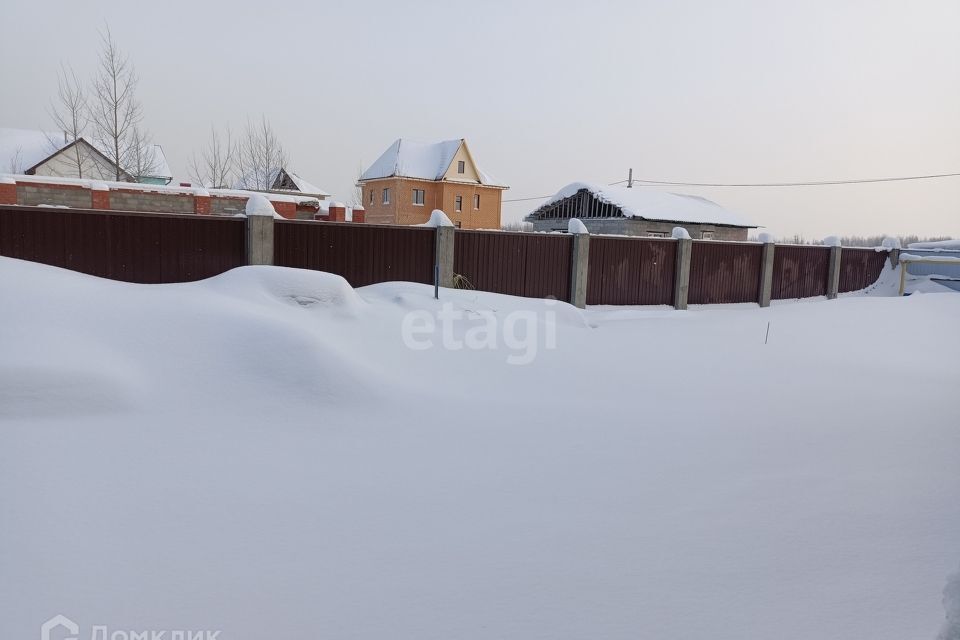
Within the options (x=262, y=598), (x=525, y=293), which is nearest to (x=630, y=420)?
(x=262, y=598)

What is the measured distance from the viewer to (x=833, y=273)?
18.4m

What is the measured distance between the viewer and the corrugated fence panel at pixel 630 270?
1345 centimetres

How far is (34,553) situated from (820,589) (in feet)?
11.2

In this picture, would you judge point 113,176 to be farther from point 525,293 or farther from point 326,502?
point 326,502

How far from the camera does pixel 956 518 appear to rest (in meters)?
3.30

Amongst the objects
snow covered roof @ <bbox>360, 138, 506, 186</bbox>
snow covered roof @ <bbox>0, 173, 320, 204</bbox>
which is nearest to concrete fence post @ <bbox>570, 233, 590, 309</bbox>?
snow covered roof @ <bbox>0, 173, 320, 204</bbox>

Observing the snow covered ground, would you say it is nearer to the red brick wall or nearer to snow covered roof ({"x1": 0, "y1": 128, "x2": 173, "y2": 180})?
the red brick wall

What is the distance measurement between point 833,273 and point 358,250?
1425 cm

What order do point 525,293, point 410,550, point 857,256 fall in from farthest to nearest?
point 857,256, point 525,293, point 410,550

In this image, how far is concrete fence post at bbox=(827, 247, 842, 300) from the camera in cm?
1830

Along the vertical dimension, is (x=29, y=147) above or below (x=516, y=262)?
above

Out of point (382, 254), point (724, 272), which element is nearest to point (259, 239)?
point (382, 254)

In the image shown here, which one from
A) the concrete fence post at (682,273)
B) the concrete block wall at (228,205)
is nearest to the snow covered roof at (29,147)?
the concrete block wall at (228,205)

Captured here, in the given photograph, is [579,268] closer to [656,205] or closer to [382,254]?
[382,254]
